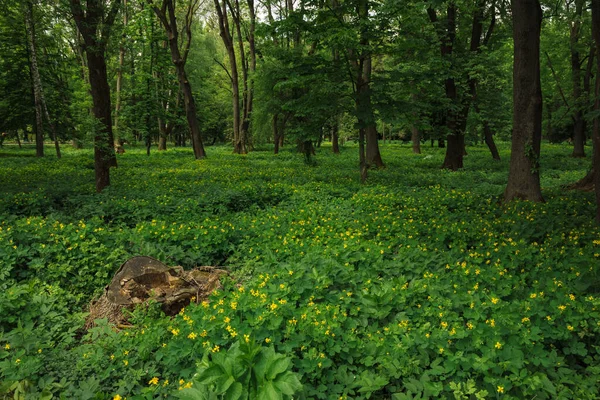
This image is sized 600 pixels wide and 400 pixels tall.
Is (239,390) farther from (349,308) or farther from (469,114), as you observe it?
(469,114)

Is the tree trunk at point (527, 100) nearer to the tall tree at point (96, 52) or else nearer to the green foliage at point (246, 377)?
the green foliage at point (246, 377)

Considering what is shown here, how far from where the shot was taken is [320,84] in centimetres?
1214

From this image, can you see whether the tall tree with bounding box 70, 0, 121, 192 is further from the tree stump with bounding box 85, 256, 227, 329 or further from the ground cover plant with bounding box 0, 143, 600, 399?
the tree stump with bounding box 85, 256, 227, 329

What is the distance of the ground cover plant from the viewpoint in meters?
2.96

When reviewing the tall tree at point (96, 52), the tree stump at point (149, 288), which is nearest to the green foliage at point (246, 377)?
the tree stump at point (149, 288)

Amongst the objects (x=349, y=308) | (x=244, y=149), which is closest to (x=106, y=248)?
(x=349, y=308)

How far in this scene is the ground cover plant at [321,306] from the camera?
296 cm

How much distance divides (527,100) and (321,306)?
7835mm

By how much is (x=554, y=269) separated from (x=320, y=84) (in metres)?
9.45

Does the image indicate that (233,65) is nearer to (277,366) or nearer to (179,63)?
(179,63)

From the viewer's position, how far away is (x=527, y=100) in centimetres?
834

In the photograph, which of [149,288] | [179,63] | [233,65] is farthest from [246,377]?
[233,65]

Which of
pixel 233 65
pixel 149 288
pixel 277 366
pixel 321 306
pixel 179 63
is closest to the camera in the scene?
pixel 277 366

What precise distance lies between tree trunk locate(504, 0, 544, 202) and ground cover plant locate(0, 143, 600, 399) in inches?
35.4
